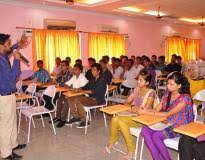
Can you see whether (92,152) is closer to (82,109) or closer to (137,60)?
(82,109)

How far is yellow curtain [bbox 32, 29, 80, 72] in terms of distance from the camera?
7.18m

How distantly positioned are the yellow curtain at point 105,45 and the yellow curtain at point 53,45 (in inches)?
25.0

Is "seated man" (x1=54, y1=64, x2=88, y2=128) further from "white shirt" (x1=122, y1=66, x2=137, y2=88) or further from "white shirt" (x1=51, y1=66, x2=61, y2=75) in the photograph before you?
"white shirt" (x1=51, y1=66, x2=61, y2=75)

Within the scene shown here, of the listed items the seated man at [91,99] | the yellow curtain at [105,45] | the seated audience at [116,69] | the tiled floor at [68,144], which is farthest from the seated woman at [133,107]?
the yellow curtain at [105,45]

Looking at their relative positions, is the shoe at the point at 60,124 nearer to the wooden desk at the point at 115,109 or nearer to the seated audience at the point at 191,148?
the wooden desk at the point at 115,109

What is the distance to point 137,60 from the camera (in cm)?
693

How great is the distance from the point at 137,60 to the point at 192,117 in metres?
4.40

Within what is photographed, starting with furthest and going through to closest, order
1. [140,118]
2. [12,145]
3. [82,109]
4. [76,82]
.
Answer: [76,82] < [82,109] < [12,145] < [140,118]

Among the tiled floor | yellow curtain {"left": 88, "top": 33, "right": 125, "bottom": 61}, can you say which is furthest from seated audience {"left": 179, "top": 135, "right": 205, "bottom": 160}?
yellow curtain {"left": 88, "top": 33, "right": 125, "bottom": 61}

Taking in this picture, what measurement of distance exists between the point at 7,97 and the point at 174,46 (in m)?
9.86

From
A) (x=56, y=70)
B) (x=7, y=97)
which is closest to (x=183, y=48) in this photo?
(x=56, y=70)

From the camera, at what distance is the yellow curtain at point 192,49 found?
40.6 feet

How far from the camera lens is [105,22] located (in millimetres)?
8805

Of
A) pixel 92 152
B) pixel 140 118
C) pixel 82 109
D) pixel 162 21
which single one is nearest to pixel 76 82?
pixel 82 109
